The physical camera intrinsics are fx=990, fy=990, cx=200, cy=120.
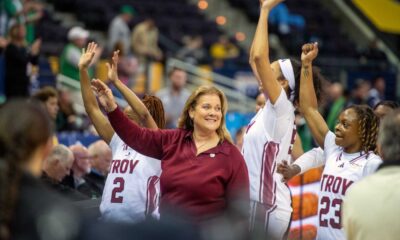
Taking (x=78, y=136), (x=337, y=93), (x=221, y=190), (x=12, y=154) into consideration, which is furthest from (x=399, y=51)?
(x=12, y=154)

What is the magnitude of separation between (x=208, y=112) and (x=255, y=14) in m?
18.8

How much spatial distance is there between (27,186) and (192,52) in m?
16.8

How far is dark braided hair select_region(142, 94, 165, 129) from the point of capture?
665 cm

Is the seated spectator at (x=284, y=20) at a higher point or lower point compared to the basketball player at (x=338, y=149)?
higher

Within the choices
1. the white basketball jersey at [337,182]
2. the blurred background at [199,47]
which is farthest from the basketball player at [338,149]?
the blurred background at [199,47]

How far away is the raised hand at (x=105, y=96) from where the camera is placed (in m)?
5.75

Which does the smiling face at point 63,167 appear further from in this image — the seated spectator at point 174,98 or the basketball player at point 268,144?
the seated spectator at point 174,98

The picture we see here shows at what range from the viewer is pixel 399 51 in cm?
2408

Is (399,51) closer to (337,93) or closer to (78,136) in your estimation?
(337,93)

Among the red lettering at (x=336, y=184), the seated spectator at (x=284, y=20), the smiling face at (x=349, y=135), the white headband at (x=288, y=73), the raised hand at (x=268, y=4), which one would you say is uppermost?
the seated spectator at (x=284, y=20)

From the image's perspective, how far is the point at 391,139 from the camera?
4152 millimetres

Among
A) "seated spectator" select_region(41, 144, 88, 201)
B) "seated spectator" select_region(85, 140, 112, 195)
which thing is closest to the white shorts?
"seated spectator" select_region(41, 144, 88, 201)

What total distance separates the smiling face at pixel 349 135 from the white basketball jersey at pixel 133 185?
1.16 m

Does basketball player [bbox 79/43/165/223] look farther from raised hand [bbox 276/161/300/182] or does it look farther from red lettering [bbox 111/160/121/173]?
raised hand [bbox 276/161/300/182]
